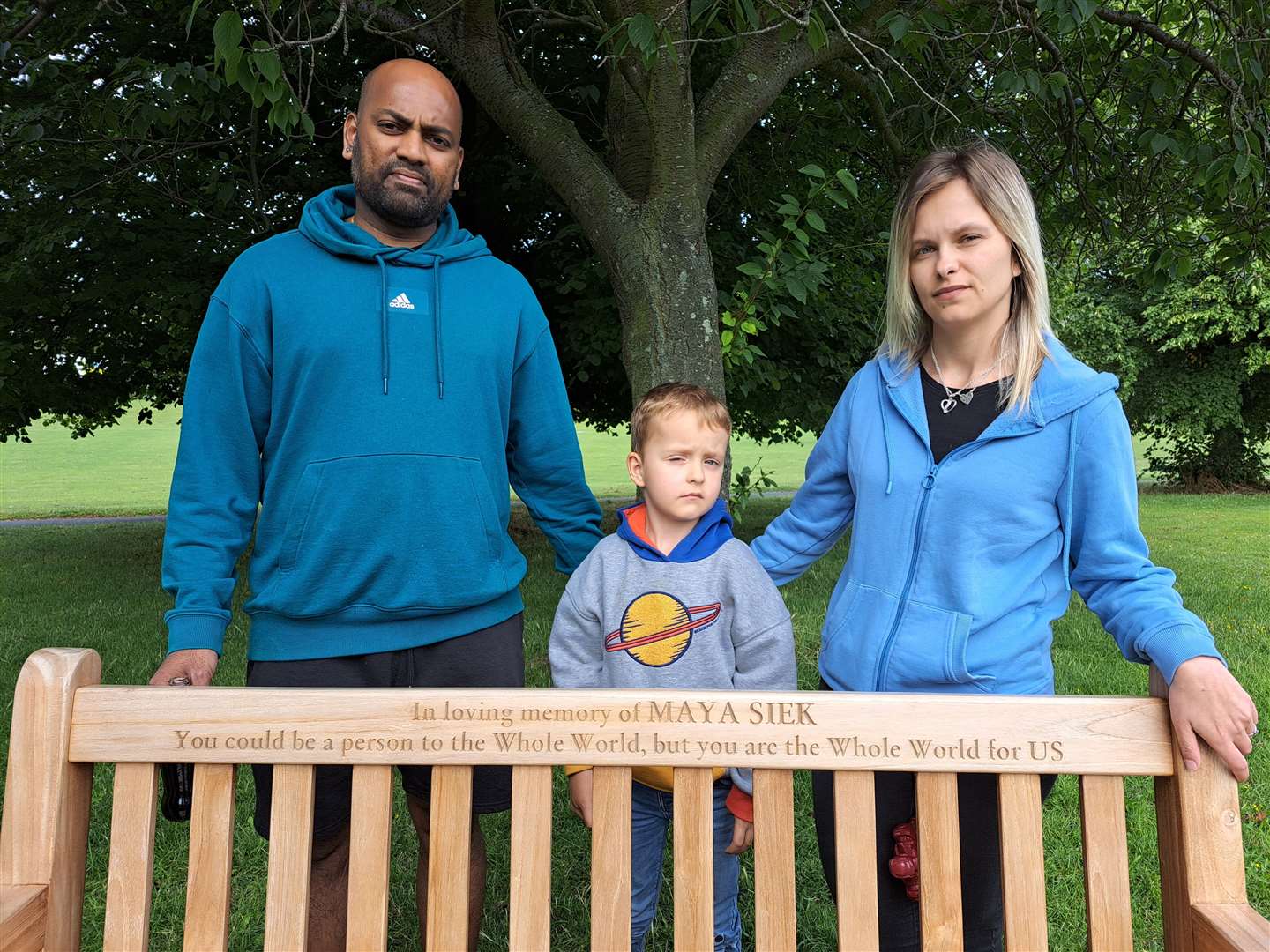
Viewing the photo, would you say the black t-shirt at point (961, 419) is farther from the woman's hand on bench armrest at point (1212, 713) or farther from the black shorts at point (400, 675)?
the black shorts at point (400, 675)

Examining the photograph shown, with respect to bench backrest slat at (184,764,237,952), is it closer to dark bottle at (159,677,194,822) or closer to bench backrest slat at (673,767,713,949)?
dark bottle at (159,677,194,822)

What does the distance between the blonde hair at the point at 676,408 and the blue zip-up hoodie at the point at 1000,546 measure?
0.33 metres

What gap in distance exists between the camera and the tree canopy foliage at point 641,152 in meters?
4.23

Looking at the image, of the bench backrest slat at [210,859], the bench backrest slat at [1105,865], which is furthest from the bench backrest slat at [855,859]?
the bench backrest slat at [210,859]

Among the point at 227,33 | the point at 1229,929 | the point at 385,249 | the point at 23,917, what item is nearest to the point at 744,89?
the point at 227,33

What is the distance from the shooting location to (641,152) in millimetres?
5102

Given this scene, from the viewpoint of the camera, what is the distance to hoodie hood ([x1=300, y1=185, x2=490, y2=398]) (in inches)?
80.4

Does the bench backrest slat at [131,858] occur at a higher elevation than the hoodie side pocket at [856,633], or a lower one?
lower

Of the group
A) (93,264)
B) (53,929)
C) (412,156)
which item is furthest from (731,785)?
(93,264)

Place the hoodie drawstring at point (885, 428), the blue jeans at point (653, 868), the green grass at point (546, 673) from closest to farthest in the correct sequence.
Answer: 1. the hoodie drawstring at point (885, 428)
2. the blue jeans at point (653, 868)
3. the green grass at point (546, 673)

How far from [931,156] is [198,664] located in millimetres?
1662

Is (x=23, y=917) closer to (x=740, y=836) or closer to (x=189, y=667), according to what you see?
(x=189, y=667)

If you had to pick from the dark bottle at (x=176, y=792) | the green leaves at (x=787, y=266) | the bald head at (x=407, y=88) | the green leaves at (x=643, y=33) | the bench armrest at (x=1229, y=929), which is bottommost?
the bench armrest at (x=1229, y=929)

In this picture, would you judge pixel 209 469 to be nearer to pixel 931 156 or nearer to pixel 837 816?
pixel 837 816
